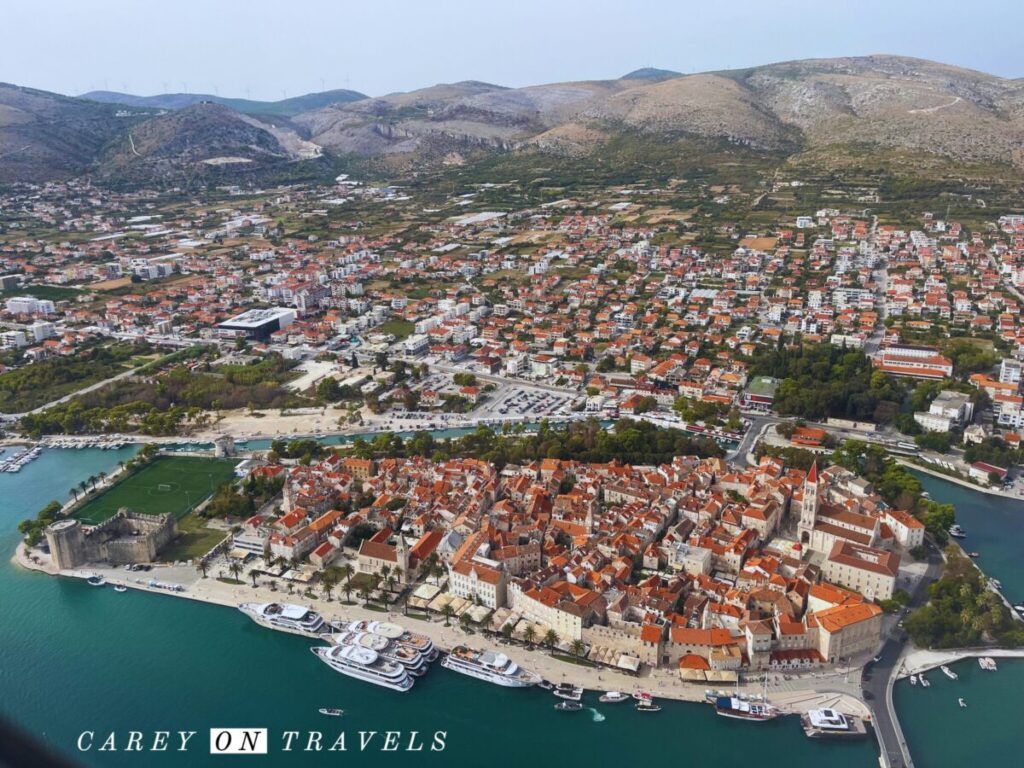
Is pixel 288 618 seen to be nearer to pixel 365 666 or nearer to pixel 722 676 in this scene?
pixel 365 666

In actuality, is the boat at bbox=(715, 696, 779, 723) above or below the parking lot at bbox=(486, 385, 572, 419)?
below

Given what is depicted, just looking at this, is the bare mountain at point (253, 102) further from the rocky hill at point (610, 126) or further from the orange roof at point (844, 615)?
the orange roof at point (844, 615)

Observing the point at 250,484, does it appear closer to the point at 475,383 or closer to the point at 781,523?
the point at 475,383

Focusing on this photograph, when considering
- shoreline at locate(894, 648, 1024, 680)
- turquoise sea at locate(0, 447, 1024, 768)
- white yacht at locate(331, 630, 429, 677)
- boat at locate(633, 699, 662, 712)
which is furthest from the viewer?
white yacht at locate(331, 630, 429, 677)

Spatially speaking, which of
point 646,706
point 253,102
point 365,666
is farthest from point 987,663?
point 253,102

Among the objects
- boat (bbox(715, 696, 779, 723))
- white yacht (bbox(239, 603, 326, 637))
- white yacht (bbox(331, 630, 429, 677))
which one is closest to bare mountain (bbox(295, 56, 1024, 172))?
boat (bbox(715, 696, 779, 723))

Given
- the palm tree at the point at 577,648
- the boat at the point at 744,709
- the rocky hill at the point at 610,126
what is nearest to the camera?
the boat at the point at 744,709

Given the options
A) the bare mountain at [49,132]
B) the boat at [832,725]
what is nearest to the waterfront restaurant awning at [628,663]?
the boat at [832,725]

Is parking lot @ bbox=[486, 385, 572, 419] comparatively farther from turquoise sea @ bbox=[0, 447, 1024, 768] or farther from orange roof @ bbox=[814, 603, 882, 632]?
orange roof @ bbox=[814, 603, 882, 632]
